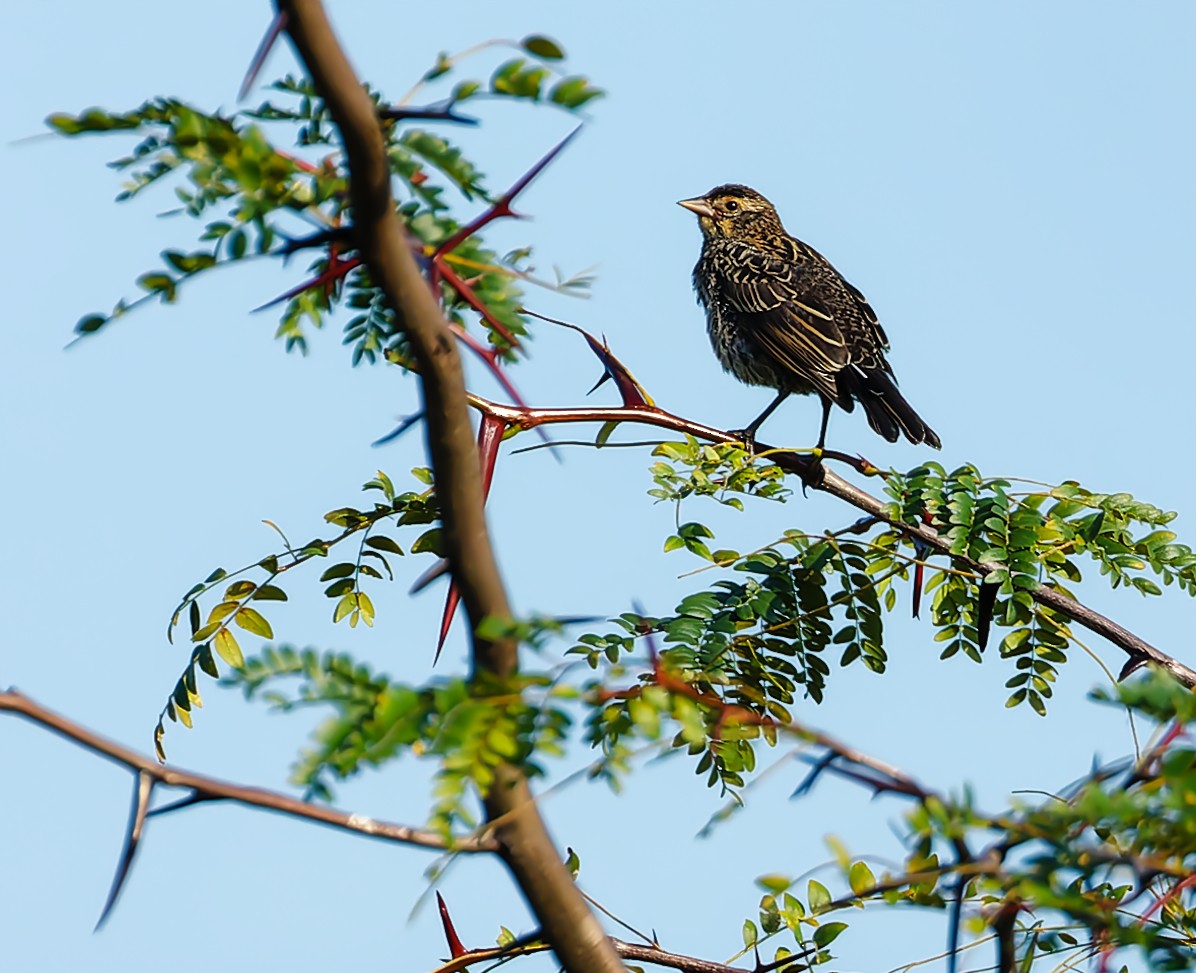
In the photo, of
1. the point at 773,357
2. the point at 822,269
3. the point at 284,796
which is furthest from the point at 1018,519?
the point at 822,269

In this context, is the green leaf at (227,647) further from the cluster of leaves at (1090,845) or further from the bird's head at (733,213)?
the bird's head at (733,213)

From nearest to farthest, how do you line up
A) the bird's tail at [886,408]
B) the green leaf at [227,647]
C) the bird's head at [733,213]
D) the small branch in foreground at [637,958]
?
the small branch in foreground at [637,958] → the green leaf at [227,647] → the bird's tail at [886,408] → the bird's head at [733,213]

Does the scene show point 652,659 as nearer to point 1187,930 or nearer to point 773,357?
point 1187,930

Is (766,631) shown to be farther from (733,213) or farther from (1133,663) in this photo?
(733,213)

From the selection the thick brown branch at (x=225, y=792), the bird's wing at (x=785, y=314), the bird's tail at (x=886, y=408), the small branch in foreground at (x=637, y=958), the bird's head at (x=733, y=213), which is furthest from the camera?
the bird's head at (x=733, y=213)

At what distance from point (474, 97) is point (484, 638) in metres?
0.51

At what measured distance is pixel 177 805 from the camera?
4.87 ft

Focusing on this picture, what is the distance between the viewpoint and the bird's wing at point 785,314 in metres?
7.71

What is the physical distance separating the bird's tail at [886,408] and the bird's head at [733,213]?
217 cm

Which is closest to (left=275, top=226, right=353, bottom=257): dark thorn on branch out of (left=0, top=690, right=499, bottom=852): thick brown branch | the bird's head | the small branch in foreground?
(left=0, top=690, right=499, bottom=852): thick brown branch

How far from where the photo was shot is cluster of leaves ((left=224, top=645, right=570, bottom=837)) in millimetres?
1482

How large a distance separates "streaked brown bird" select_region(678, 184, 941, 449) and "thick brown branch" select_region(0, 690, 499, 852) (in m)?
6.04

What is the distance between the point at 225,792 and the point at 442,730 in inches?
7.9

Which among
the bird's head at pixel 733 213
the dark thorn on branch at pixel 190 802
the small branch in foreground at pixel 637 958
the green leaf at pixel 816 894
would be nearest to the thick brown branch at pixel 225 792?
the dark thorn on branch at pixel 190 802
